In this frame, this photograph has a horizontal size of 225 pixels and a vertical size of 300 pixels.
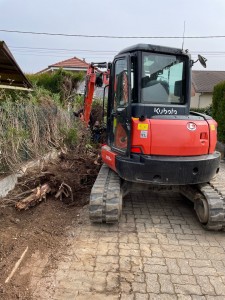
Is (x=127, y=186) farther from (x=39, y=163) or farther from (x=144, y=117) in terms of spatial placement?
(x=39, y=163)

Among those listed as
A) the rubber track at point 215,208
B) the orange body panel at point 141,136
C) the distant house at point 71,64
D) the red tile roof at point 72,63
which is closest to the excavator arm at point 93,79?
the orange body panel at point 141,136

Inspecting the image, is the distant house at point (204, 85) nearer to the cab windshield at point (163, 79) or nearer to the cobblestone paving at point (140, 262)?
the cab windshield at point (163, 79)

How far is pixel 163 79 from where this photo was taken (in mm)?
4797

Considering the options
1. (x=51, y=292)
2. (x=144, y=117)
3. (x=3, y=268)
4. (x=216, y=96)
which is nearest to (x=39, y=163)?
(x=144, y=117)

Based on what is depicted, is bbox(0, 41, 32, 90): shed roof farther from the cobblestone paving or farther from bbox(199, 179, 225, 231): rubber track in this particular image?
bbox(199, 179, 225, 231): rubber track

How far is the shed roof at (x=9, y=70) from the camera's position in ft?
20.7

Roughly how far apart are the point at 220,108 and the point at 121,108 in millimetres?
7638

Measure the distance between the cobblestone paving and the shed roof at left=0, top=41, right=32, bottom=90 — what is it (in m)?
3.45

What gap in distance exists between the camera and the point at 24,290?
3088 mm

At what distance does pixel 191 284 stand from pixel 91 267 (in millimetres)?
1073

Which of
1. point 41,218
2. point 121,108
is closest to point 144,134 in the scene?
point 121,108

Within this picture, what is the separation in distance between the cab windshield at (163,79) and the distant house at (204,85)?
80.2 feet

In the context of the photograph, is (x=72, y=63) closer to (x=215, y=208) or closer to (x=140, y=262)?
(x=215, y=208)

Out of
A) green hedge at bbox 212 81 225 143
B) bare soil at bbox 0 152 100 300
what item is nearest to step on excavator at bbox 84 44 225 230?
bare soil at bbox 0 152 100 300
